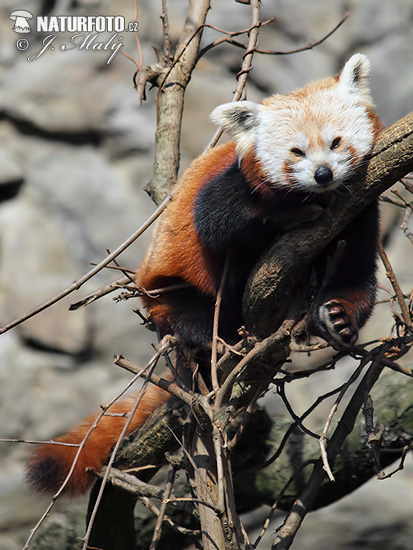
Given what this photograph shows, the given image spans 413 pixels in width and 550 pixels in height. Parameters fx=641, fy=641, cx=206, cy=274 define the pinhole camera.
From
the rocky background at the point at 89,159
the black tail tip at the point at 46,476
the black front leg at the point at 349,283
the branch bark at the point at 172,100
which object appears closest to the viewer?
the black front leg at the point at 349,283

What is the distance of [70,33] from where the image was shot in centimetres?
559

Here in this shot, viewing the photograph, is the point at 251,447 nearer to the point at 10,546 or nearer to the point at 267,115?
the point at 267,115

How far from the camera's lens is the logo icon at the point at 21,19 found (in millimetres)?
5582

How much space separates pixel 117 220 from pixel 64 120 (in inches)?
38.4

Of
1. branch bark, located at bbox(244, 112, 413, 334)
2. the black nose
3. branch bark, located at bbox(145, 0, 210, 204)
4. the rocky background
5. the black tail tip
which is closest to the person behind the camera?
branch bark, located at bbox(244, 112, 413, 334)

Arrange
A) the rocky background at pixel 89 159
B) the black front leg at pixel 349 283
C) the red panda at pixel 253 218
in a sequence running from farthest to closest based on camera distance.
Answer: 1. the rocky background at pixel 89 159
2. the black front leg at pixel 349 283
3. the red panda at pixel 253 218

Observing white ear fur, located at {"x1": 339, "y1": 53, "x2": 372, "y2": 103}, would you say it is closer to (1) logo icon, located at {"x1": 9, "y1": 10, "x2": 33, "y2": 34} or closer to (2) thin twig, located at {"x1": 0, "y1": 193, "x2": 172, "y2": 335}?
(2) thin twig, located at {"x1": 0, "y1": 193, "x2": 172, "y2": 335}

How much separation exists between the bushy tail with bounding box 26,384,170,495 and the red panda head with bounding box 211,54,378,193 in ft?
3.54

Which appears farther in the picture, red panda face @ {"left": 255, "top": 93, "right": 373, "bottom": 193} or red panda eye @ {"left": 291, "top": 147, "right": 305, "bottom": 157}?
red panda eye @ {"left": 291, "top": 147, "right": 305, "bottom": 157}

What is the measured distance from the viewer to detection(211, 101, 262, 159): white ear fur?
213 centimetres

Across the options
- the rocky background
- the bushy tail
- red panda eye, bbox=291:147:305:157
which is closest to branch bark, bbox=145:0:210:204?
red panda eye, bbox=291:147:305:157

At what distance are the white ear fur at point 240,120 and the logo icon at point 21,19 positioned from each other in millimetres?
4122

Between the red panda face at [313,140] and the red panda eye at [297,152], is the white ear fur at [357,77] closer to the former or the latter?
the red panda face at [313,140]

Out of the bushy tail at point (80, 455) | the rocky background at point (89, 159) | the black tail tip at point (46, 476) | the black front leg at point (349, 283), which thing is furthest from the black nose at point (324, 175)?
the rocky background at point (89, 159)
